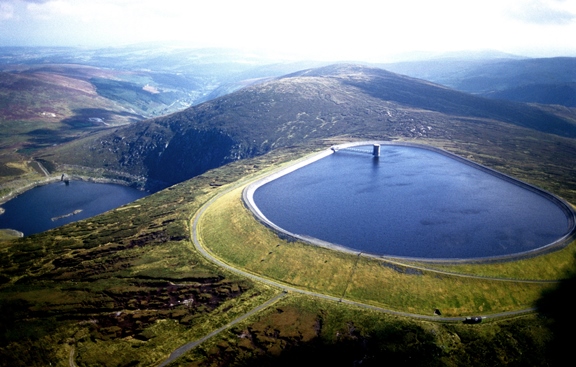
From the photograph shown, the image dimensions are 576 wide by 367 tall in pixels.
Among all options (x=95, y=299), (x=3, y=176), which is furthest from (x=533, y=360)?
(x=3, y=176)

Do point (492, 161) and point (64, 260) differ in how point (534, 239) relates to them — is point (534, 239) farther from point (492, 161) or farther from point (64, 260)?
point (64, 260)

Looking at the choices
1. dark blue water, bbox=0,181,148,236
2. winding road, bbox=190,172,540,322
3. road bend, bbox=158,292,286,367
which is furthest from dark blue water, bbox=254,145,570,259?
dark blue water, bbox=0,181,148,236

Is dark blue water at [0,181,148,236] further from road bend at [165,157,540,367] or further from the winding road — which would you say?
road bend at [165,157,540,367]

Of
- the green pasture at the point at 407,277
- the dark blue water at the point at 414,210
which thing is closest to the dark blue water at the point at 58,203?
the dark blue water at the point at 414,210

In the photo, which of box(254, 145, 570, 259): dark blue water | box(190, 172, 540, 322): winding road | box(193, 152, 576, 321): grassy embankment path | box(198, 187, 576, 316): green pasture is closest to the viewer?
box(190, 172, 540, 322): winding road

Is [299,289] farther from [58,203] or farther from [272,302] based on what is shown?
[58,203]

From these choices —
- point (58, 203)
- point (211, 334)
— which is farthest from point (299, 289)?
point (58, 203)
